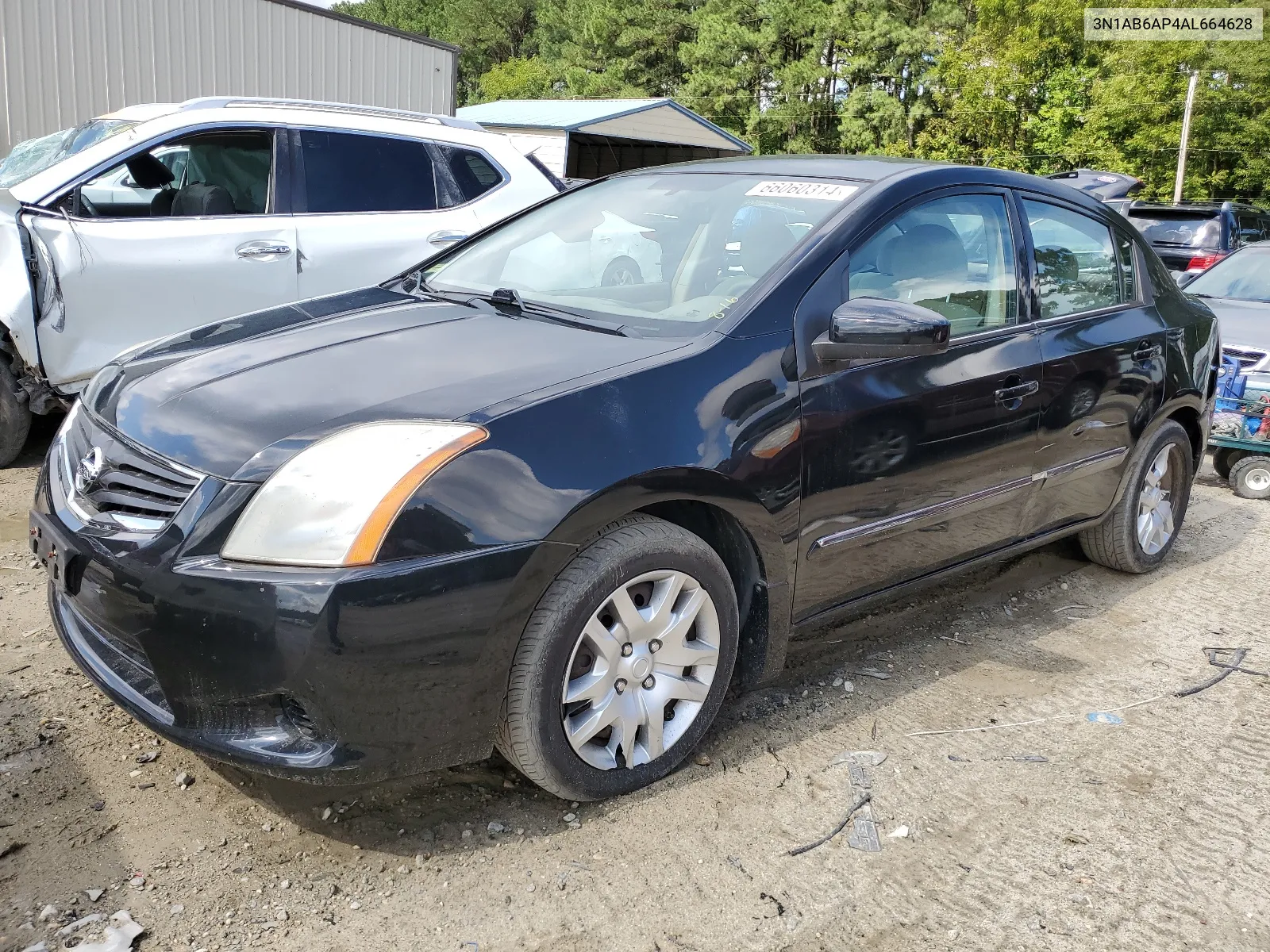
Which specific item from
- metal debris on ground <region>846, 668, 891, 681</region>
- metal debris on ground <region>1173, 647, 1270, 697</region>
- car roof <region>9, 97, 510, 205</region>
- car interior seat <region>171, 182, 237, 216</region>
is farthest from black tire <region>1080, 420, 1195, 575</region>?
car interior seat <region>171, 182, 237, 216</region>

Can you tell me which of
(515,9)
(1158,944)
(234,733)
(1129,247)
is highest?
(515,9)

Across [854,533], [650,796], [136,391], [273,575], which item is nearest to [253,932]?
[273,575]

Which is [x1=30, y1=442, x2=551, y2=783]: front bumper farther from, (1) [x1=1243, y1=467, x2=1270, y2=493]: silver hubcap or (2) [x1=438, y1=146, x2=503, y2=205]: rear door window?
(1) [x1=1243, y1=467, x2=1270, y2=493]: silver hubcap

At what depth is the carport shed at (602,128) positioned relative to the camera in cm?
2817

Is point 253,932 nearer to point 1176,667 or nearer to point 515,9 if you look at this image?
point 1176,667

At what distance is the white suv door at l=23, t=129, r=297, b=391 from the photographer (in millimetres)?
5074

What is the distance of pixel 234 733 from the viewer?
2.35 m

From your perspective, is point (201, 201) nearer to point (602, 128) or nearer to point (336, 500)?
point (336, 500)

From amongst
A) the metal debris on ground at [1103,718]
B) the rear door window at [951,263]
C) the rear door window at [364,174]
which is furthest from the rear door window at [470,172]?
the metal debris on ground at [1103,718]

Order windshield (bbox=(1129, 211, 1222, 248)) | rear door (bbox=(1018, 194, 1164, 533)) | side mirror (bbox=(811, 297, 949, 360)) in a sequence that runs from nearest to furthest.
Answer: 1. side mirror (bbox=(811, 297, 949, 360))
2. rear door (bbox=(1018, 194, 1164, 533))
3. windshield (bbox=(1129, 211, 1222, 248))

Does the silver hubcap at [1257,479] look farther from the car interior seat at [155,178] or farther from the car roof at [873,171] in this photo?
the car interior seat at [155,178]

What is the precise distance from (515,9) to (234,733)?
2820 inches

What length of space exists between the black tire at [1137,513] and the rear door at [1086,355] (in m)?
0.18

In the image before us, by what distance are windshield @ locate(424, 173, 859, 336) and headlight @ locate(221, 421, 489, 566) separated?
2.96 feet
